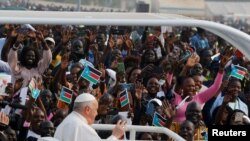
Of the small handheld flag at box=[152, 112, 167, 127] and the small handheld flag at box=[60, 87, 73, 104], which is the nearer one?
the small handheld flag at box=[152, 112, 167, 127]

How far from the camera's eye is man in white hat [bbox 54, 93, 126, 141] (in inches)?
252

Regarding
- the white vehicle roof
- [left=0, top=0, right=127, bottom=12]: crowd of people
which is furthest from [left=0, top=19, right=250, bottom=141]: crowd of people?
[left=0, top=0, right=127, bottom=12]: crowd of people

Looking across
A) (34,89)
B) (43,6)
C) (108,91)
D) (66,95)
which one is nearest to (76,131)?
(34,89)

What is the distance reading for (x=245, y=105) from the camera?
9281mm

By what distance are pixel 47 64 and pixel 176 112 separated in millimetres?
2107

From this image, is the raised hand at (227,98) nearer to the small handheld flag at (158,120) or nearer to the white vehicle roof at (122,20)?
the small handheld flag at (158,120)

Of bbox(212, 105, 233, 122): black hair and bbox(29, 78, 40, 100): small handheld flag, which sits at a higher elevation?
bbox(29, 78, 40, 100): small handheld flag

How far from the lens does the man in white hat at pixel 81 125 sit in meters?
6.39

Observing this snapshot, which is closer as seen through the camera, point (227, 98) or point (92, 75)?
point (92, 75)

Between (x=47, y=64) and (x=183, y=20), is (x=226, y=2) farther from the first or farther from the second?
(x=183, y=20)

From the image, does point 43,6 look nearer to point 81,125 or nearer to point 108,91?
point 108,91

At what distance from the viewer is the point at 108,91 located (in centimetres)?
970

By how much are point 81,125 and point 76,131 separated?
0.06 metres

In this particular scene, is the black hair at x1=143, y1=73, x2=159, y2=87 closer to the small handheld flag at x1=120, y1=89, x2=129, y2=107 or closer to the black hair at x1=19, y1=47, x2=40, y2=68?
the small handheld flag at x1=120, y1=89, x2=129, y2=107
